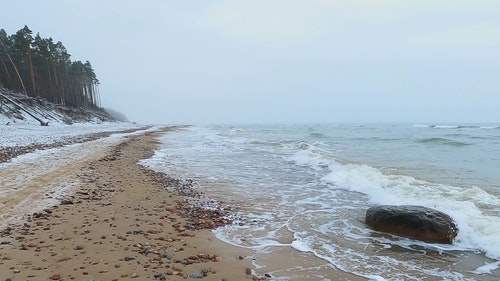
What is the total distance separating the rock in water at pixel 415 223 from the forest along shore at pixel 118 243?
335 cm

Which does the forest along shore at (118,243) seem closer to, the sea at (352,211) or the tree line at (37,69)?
the sea at (352,211)

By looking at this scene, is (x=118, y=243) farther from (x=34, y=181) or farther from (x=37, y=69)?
(x=37, y=69)

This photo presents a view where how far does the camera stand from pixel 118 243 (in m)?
5.64

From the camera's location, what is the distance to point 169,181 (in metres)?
12.0

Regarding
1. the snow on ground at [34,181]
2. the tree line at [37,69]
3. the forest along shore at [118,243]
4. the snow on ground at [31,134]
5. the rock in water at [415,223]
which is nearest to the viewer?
the forest along shore at [118,243]

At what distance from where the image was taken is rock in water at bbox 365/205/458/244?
678 centimetres

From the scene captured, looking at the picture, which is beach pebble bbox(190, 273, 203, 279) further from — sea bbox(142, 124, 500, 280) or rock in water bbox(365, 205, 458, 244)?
rock in water bbox(365, 205, 458, 244)

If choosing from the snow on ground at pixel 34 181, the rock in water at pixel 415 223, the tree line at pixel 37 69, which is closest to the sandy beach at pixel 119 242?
the snow on ground at pixel 34 181

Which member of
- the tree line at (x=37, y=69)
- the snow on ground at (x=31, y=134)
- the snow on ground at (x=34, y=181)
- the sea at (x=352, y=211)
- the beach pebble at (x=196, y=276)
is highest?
the tree line at (x=37, y=69)

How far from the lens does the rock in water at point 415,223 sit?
6781mm

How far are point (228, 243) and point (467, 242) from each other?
4.73 metres

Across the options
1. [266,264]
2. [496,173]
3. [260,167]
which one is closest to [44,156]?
[260,167]

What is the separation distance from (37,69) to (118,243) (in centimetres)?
6334

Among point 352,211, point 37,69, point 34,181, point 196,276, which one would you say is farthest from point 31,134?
point 37,69
